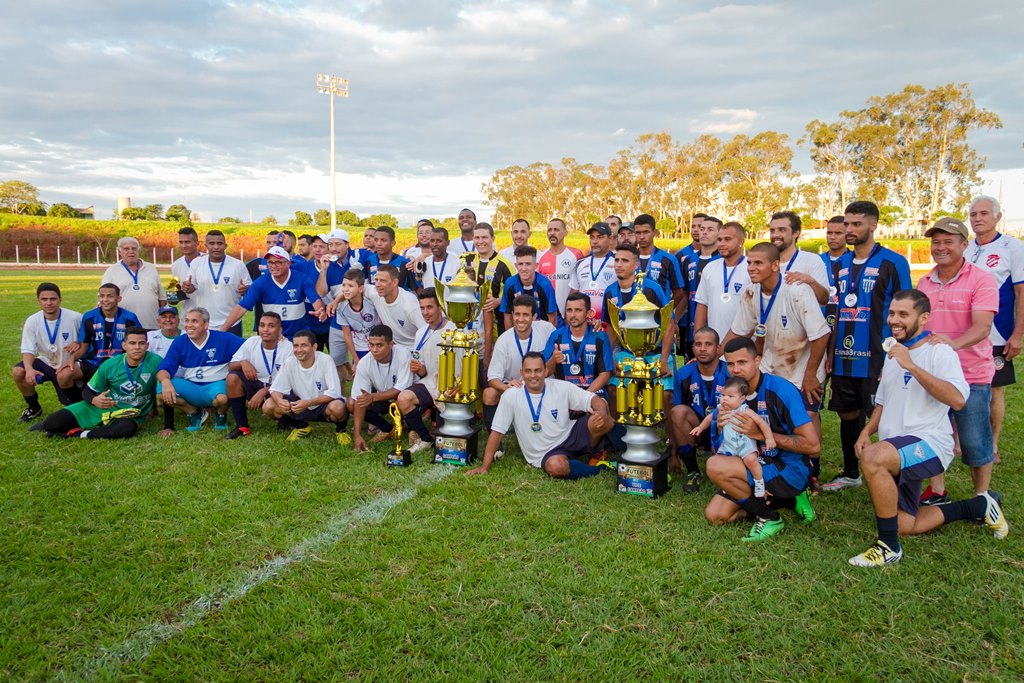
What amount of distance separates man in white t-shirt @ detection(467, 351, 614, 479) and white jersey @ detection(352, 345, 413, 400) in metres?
1.33

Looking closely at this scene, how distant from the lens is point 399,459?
5758 millimetres

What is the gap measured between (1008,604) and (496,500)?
303 cm

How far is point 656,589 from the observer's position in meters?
3.60

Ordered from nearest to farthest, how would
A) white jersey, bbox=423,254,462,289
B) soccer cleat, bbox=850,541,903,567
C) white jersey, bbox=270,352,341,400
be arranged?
soccer cleat, bbox=850,541,903,567 → white jersey, bbox=270,352,341,400 → white jersey, bbox=423,254,462,289

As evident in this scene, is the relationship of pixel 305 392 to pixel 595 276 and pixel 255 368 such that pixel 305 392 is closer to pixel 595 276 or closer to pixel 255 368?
pixel 255 368

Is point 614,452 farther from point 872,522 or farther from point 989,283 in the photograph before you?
point 989,283

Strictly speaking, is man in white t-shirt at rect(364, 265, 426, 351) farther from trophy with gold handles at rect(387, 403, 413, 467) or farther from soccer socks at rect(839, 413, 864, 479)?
soccer socks at rect(839, 413, 864, 479)

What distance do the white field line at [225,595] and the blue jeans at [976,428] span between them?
3884 mm

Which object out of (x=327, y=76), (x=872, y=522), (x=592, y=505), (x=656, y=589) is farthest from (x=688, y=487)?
(x=327, y=76)

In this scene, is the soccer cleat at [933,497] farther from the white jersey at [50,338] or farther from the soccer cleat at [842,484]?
the white jersey at [50,338]

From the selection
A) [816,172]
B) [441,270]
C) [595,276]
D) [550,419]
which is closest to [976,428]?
[550,419]

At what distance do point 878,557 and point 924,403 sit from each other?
98 cm

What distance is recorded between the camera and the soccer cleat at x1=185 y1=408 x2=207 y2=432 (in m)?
6.89

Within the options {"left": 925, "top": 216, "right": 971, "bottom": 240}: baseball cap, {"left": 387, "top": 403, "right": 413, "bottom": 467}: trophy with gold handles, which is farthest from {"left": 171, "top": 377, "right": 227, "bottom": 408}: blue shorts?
{"left": 925, "top": 216, "right": 971, "bottom": 240}: baseball cap
